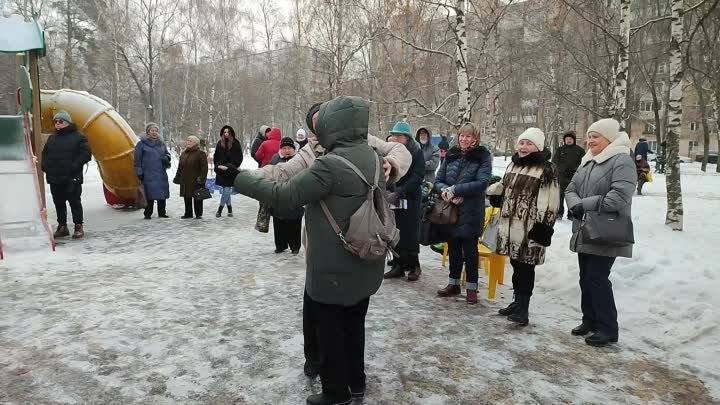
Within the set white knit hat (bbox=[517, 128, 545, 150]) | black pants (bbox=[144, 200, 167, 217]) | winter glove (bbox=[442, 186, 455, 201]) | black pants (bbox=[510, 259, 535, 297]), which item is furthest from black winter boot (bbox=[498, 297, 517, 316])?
black pants (bbox=[144, 200, 167, 217])

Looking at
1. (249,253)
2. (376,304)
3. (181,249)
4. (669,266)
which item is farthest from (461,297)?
(181,249)

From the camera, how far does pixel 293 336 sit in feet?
12.8

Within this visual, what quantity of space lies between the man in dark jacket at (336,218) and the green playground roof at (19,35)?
729 centimetres

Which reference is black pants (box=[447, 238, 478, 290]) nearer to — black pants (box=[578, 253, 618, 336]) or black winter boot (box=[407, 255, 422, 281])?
black winter boot (box=[407, 255, 422, 281])

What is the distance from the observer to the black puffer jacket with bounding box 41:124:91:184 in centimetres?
715

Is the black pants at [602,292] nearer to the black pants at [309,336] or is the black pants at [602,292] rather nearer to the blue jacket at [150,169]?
the black pants at [309,336]

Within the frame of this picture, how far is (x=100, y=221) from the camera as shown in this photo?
916 cm

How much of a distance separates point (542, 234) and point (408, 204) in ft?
6.09

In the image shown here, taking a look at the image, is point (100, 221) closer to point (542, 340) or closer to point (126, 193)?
point (126, 193)

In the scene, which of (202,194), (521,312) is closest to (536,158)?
(521,312)

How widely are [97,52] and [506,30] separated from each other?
83.9 feet

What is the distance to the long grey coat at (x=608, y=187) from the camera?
3.64 m

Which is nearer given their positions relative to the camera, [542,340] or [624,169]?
[624,169]

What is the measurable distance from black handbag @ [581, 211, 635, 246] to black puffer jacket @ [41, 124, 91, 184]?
7216 millimetres
